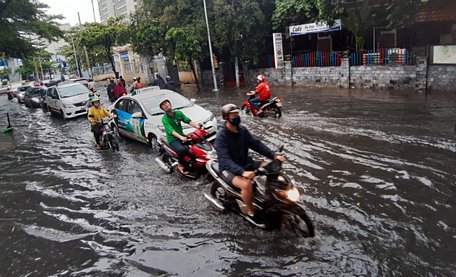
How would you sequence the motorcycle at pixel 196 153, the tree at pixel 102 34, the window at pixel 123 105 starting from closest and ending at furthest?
the motorcycle at pixel 196 153 → the window at pixel 123 105 → the tree at pixel 102 34

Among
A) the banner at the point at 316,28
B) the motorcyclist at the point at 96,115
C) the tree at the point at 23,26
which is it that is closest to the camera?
the motorcyclist at the point at 96,115

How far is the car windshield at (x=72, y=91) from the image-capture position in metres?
18.6

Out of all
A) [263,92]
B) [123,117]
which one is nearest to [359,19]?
[263,92]

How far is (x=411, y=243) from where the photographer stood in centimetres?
476

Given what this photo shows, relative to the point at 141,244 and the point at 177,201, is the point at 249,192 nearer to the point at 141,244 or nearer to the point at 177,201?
the point at 141,244

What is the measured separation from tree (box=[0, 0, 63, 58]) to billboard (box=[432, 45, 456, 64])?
19655 millimetres

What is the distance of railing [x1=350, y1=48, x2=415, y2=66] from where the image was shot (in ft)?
57.2

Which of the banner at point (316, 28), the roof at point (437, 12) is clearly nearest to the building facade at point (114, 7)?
the banner at point (316, 28)

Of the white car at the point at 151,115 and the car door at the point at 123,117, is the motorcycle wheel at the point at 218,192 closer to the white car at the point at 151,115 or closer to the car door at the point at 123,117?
the white car at the point at 151,115

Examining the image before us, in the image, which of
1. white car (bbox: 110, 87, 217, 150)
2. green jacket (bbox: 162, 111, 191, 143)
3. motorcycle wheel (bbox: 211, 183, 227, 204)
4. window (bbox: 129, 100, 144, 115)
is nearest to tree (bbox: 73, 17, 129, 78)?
white car (bbox: 110, 87, 217, 150)

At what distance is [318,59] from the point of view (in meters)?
21.3

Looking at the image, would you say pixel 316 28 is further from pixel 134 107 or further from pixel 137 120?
pixel 137 120

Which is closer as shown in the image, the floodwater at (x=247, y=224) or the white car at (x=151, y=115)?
the floodwater at (x=247, y=224)

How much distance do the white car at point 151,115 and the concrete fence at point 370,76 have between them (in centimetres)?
1098
